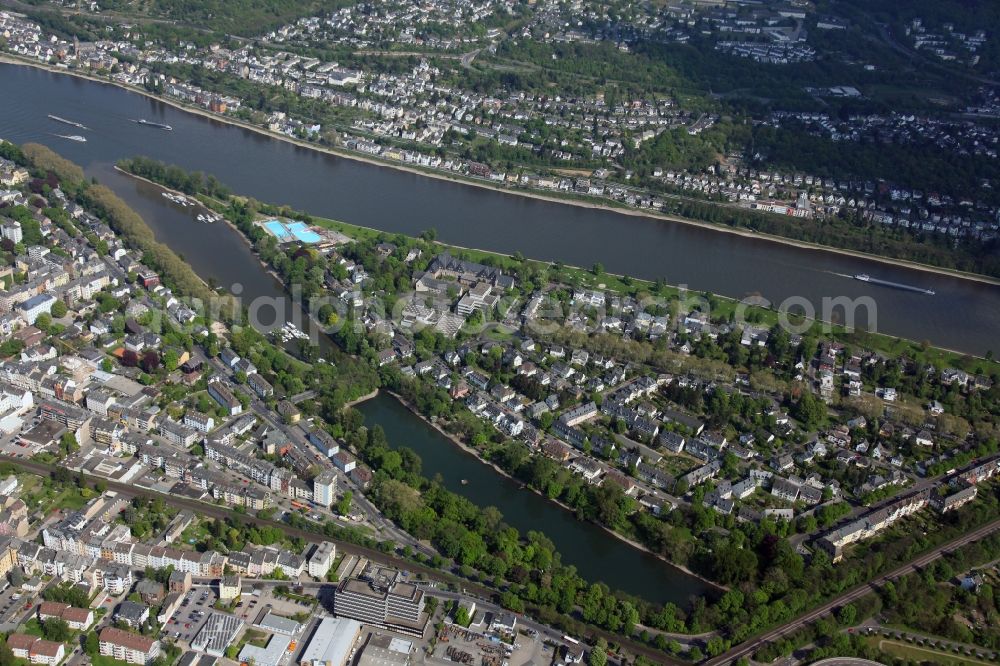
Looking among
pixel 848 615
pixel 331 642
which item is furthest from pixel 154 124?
pixel 848 615

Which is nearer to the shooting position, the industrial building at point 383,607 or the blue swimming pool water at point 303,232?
the industrial building at point 383,607

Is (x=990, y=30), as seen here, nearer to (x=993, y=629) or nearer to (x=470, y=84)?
(x=470, y=84)

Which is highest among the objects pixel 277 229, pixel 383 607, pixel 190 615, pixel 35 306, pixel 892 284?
pixel 892 284

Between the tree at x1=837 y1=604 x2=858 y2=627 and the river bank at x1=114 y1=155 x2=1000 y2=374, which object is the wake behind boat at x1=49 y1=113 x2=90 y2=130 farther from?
the tree at x1=837 y1=604 x2=858 y2=627

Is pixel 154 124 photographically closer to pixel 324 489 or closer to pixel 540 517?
pixel 324 489

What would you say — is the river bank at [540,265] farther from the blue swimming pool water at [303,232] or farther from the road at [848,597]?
the road at [848,597]

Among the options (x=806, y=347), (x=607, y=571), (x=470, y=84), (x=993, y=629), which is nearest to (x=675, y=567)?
(x=607, y=571)

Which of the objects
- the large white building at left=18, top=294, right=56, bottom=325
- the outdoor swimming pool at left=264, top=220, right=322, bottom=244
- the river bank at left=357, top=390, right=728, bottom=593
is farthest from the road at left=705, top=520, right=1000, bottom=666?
the outdoor swimming pool at left=264, top=220, right=322, bottom=244

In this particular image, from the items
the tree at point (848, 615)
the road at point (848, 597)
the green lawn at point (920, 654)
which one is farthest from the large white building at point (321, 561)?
the green lawn at point (920, 654)
